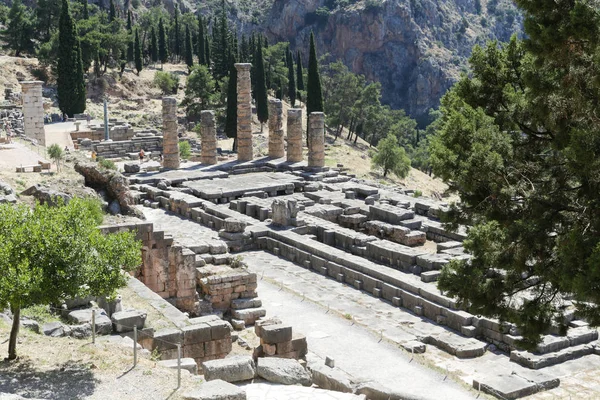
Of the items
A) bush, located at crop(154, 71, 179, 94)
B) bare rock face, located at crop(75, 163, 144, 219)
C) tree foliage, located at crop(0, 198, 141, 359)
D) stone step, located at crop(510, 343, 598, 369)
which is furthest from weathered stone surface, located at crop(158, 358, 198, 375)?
bush, located at crop(154, 71, 179, 94)

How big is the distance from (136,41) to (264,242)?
47.7 meters

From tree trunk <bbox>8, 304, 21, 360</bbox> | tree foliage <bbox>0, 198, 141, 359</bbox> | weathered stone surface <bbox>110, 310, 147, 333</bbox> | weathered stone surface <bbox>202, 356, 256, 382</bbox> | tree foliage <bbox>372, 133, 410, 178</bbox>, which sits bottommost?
tree foliage <bbox>372, 133, 410, 178</bbox>

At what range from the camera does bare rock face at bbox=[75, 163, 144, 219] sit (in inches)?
996

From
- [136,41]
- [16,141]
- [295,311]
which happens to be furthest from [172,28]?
[295,311]

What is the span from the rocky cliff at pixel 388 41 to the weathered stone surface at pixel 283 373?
115m

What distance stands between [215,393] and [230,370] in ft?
6.29

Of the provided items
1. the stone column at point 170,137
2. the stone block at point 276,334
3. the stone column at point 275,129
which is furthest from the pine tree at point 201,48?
the stone block at point 276,334

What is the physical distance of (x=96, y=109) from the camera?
59469 millimetres

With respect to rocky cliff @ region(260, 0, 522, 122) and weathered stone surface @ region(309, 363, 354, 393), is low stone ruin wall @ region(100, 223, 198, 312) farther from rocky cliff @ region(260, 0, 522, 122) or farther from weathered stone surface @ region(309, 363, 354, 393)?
rocky cliff @ region(260, 0, 522, 122)

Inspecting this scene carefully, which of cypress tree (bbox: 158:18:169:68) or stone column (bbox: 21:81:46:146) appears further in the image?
cypress tree (bbox: 158:18:169:68)

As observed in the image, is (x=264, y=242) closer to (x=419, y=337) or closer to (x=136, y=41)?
(x=419, y=337)

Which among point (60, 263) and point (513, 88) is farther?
point (513, 88)

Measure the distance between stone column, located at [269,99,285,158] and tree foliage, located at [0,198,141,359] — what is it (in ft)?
99.7

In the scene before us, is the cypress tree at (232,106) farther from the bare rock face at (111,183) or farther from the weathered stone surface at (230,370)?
the weathered stone surface at (230,370)
